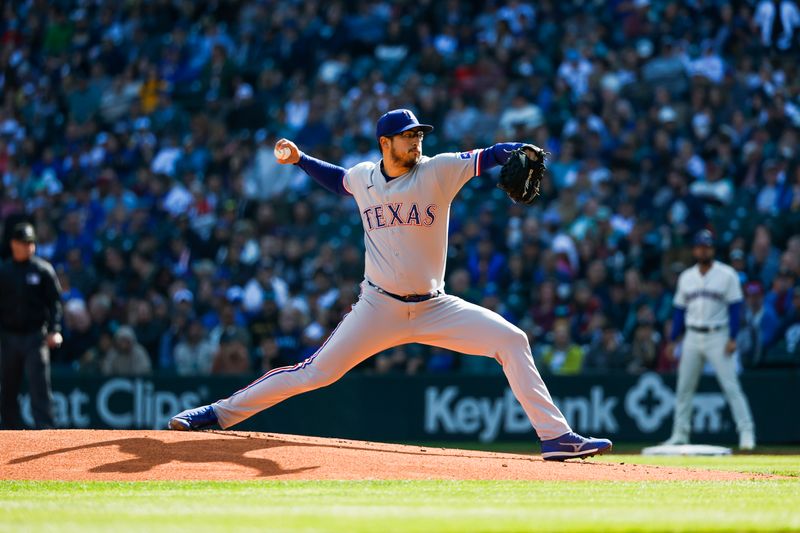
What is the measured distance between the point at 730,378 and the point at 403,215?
21.1 feet

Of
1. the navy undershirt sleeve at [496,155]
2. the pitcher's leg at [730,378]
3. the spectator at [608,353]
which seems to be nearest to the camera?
the navy undershirt sleeve at [496,155]

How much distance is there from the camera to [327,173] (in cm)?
928

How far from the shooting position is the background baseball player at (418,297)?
8578 mm

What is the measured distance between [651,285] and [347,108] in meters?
6.48

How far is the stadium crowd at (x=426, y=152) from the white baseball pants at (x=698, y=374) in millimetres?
1652

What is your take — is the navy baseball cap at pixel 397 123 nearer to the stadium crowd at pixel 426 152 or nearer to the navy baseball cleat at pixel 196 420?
the navy baseball cleat at pixel 196 420

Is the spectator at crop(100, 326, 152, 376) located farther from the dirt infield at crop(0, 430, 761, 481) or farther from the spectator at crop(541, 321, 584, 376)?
the dirt infield at crop(0, 430, 761, 481)

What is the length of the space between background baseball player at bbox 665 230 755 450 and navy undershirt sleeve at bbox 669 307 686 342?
321 mm

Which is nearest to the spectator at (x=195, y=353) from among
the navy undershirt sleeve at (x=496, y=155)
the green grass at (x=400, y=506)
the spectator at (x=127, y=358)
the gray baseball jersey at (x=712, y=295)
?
the spectator at (x=127, y=358)

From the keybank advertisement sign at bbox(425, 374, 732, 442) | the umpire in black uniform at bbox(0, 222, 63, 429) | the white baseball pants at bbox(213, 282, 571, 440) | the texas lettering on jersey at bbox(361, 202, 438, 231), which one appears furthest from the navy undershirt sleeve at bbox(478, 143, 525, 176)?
the keybank advertisement sign at bbox(425, 374, 732, 442)

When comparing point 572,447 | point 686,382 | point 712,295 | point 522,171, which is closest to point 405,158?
point 522,171

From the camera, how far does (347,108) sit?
66.6ft

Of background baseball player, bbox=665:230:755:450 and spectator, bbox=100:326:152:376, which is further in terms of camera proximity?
spectator, bbox=100:326:152:376

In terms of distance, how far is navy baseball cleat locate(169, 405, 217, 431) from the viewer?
9.09 m
